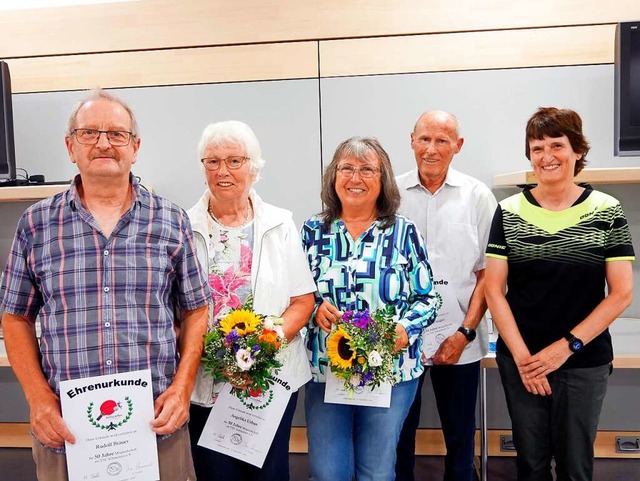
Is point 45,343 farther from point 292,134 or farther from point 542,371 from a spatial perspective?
point 292,134

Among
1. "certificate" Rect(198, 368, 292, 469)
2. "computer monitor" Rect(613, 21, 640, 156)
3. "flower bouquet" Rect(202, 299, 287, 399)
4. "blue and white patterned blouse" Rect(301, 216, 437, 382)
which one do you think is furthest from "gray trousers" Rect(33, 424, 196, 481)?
"computer monitor" Rect(613, 21, 640, 156)

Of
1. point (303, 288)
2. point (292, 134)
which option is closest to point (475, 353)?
point (303, 288)

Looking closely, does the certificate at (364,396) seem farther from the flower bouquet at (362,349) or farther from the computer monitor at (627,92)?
the computer monitor at (627,92)

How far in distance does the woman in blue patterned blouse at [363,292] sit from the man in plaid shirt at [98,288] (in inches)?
18.4

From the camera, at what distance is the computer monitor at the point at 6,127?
10.0 ft

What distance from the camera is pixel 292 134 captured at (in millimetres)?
3234

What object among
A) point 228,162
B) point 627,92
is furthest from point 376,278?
point 627,92

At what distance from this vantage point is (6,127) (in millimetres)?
3059

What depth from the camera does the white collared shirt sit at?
2.41 m

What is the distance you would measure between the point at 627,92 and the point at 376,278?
199cm

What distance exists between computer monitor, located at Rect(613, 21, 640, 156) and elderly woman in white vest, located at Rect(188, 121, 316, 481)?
2.03 metres

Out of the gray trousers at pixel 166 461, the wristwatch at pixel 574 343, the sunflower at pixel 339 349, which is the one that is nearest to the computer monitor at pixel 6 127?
the gray trousers at pixel 166 461

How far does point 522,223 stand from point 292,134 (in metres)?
1.68

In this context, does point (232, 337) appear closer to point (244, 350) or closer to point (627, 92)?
point (244, 350)
